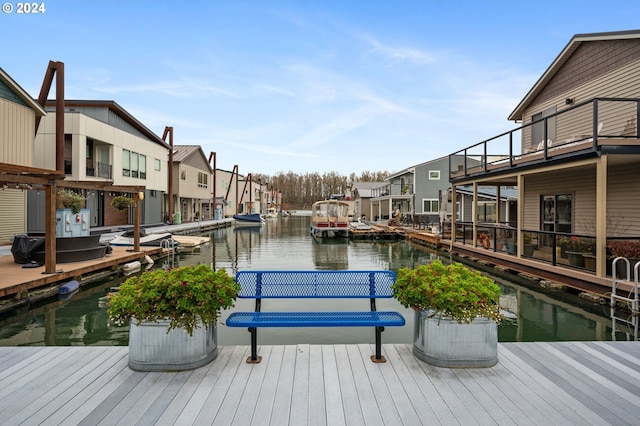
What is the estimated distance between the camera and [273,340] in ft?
22.3

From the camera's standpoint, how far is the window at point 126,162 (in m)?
28.5

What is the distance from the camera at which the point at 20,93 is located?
1802cm

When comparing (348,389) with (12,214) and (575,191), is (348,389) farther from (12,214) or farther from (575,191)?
(12,214)

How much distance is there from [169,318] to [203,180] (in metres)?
46.2

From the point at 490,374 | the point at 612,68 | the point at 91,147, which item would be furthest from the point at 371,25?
the point at 91,147

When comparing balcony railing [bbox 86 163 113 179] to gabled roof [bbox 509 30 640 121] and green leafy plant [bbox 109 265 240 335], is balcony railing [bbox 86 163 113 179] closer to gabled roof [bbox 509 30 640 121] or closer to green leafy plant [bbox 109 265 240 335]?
green leafy plant [bbox 109 265 240 335]

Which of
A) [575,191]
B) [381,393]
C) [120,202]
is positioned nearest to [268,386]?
[381,393]

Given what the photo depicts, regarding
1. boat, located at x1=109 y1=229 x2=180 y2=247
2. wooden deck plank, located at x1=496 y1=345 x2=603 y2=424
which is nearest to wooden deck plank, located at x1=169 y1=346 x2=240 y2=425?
wooden deck plank, located at x1=496 y1=345 x2=603 y2=424

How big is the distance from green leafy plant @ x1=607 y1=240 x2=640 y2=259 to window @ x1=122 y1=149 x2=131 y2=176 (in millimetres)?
29303

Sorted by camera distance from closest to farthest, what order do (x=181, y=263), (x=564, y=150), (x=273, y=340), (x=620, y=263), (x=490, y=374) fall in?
(x=490, y=374), (x=273, y=340), (x=620, y=263), (x=564, y=150), (x=181, y=263)

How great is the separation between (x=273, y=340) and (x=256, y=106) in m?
29.1

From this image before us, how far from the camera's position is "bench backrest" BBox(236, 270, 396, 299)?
5.29 meters

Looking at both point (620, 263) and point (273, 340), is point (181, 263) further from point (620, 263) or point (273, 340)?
point (620, 263)

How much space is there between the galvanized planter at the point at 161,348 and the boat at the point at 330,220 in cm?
2570
